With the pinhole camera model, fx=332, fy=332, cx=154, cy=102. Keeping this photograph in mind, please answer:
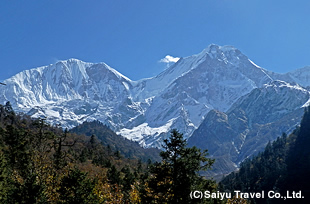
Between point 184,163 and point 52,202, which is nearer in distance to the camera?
point 184,163

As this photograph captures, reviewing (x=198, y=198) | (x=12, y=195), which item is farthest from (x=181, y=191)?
(x=12, y=195)

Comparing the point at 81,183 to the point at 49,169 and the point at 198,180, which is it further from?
the point at 198,180

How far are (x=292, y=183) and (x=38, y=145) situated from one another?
571 feet

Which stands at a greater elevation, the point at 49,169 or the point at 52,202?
the point at 49,169

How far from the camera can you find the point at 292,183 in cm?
18638

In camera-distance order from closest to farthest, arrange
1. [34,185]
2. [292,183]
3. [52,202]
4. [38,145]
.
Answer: [34,185], [52,202], [38,145], [292,183]

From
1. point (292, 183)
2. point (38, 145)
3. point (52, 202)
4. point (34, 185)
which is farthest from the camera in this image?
point (292, 183)

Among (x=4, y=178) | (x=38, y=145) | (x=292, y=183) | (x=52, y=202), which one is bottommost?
(x=52, y=202)

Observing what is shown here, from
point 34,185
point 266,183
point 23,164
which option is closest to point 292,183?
point 266,183

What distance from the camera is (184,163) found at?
1223 inches

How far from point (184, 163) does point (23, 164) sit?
37.6 m

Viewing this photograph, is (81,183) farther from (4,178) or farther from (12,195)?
(4,178)

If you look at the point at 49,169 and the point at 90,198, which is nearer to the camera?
the point at 90,198

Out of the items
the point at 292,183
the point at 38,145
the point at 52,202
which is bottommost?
the point at 52,202
